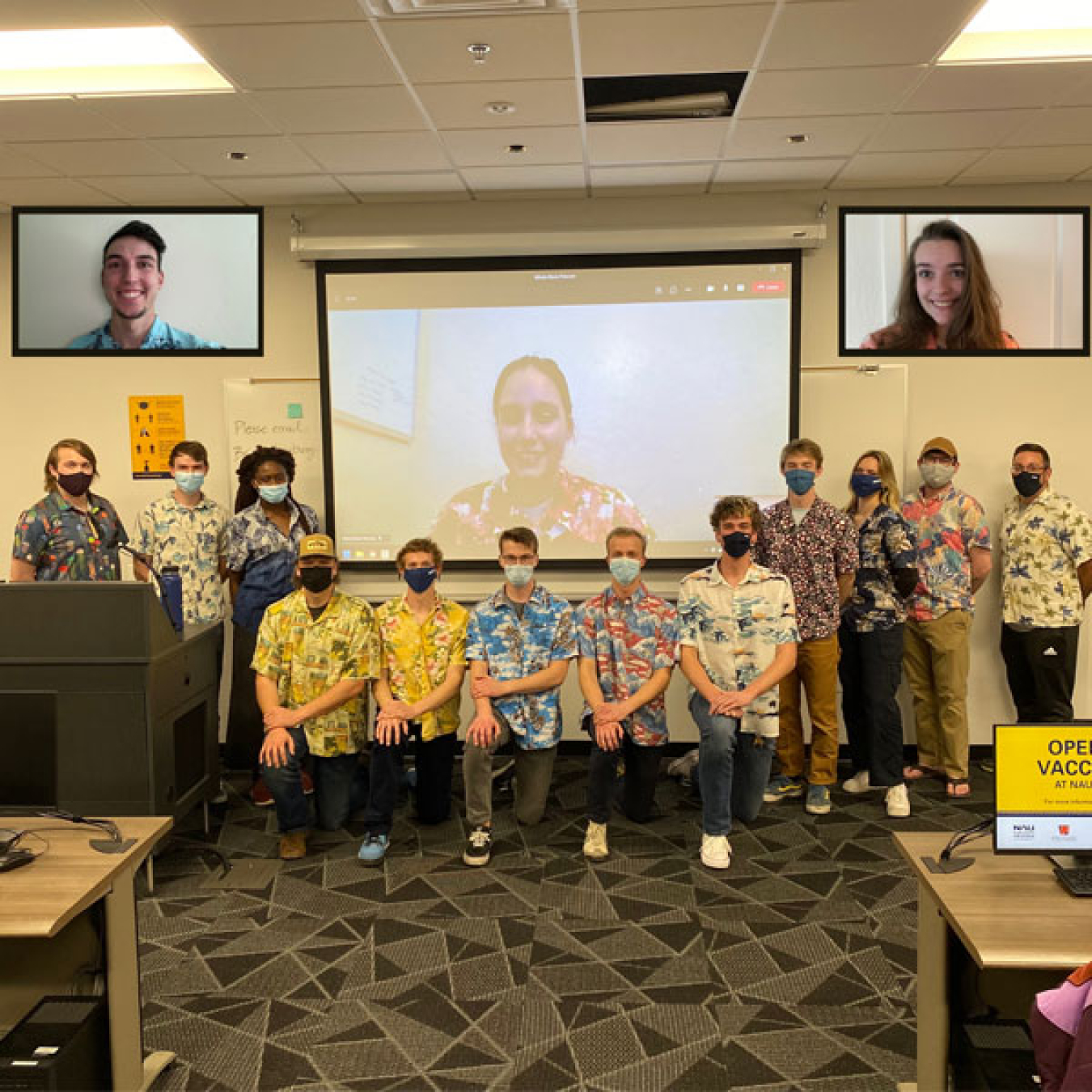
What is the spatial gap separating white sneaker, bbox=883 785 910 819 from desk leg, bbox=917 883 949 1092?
6.92ft

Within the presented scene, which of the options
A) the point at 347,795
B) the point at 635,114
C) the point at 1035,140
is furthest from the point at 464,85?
the point at 347,795

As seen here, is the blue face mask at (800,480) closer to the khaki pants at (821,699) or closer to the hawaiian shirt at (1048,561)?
the khaki pants at (821,699)

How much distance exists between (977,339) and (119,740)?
14.4ft

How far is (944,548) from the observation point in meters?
4.31

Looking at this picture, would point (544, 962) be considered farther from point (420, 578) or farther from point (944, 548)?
point (944, 548)

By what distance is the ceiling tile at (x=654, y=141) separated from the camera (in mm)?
3740

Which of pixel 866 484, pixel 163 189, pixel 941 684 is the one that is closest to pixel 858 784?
pixel 941 684

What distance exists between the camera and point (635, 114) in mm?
3639

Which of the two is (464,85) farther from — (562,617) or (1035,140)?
(1035,140)

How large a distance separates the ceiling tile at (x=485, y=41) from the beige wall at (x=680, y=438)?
154 cm

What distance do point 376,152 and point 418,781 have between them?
108 inches

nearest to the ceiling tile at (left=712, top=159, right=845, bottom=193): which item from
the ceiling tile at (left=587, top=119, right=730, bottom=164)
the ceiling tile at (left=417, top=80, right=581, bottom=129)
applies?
the ceiling tile at (left=587, top=119, right=730, bottom=164)

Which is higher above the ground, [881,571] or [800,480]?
[800,480]

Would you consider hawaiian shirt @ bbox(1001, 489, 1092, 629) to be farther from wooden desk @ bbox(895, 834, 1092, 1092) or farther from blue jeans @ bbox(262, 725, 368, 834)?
blue jeans @ bbox(262, 725, 368, 834)
